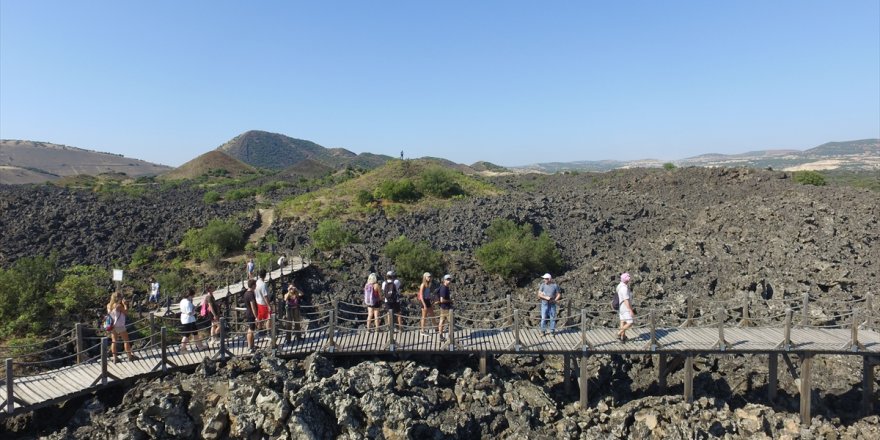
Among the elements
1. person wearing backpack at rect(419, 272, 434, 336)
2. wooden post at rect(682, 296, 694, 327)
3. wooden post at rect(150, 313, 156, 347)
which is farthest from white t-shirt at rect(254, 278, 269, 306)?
wooden post at rect(682, 296, 694, 327)

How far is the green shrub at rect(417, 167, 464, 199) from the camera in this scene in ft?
123

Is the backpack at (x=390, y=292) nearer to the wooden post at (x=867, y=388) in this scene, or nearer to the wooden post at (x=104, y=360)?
the wooden post at (x=104, y=360)

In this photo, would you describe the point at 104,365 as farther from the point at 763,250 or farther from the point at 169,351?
the point at 763,250

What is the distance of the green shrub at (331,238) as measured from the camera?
24.9m

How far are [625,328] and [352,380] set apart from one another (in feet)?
19.1

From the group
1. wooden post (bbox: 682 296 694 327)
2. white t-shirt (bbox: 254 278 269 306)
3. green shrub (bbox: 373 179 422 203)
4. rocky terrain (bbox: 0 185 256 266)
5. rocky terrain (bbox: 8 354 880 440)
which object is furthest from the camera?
green shrub (bbox: 373 179 422 203)

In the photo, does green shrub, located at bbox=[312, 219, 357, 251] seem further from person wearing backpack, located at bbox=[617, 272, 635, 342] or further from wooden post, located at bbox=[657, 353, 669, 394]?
wooden post, located at bbox=[657, 353, 669, 394]

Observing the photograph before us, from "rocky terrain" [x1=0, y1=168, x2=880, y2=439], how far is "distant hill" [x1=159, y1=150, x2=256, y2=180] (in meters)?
48.7

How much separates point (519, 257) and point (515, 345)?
11271mm

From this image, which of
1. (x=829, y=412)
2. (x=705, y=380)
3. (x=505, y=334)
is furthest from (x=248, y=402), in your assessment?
(x=829, y=412)

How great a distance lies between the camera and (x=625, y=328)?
10.9m

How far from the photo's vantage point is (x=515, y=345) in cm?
1062

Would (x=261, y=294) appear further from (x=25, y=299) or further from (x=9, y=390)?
(x=25, y=299)

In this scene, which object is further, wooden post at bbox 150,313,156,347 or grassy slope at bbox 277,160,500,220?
grassy slope at bbox 277,160,500,220
